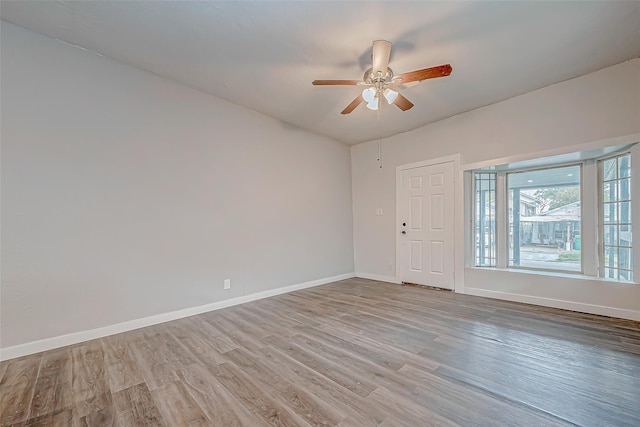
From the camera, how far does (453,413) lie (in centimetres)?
156

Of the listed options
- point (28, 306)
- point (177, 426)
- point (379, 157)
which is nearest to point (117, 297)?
point (28, 306)

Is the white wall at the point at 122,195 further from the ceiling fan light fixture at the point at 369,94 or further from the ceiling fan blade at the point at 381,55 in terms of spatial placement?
the ceiling fan blade at the point at 381,55

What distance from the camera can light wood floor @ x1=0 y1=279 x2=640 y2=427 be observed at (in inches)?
62.1

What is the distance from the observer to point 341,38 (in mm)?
2434

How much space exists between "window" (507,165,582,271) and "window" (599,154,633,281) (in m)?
0.24

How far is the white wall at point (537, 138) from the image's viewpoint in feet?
9.26

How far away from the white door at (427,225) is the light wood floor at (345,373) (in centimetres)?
117

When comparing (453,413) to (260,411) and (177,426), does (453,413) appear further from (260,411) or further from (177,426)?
(177,426)

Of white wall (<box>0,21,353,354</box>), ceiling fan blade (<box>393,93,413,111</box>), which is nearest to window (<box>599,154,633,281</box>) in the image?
ceiling fan blade (<box>393,93,413,111</box>)

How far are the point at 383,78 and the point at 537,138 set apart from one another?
2.24m

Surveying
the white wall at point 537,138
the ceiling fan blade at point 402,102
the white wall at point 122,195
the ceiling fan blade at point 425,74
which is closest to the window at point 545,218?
the white wall at point 537,138

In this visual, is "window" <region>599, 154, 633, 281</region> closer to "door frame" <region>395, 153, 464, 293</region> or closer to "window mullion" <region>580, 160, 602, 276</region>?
"window mullion" <region>580, 160, 602, 276</region>

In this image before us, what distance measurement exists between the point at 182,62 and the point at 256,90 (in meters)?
0.86

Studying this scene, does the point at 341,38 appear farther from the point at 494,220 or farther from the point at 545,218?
the point at 545,218
